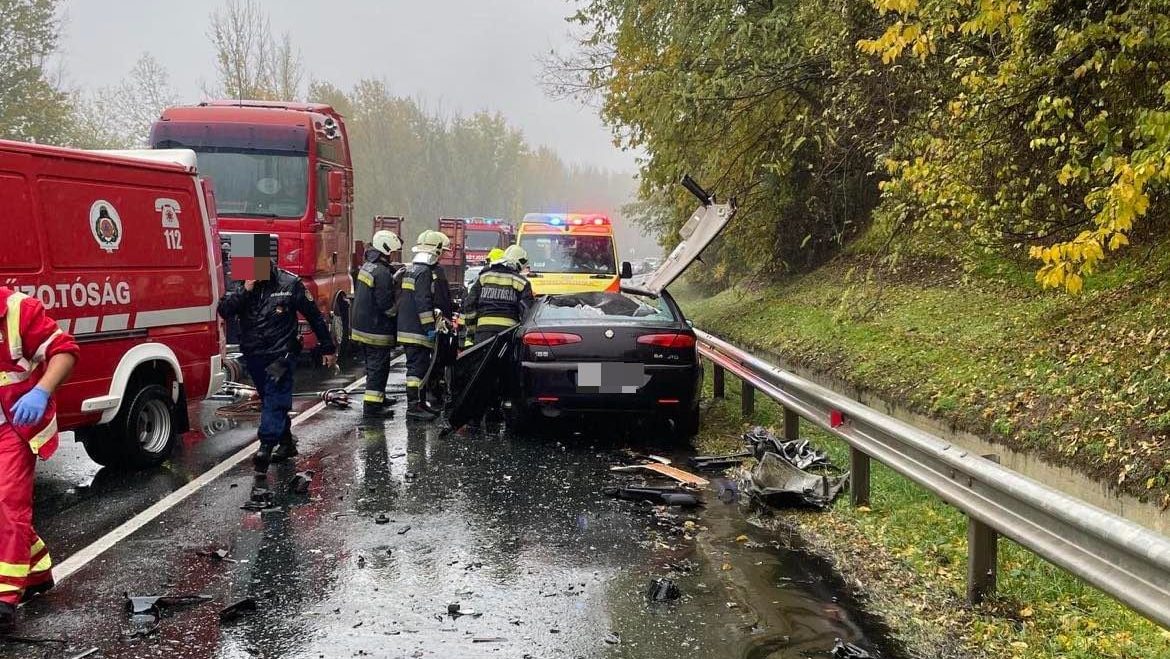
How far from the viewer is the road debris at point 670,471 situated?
6.60m

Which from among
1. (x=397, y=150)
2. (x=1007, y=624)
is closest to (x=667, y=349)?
(x=1007, y=624)

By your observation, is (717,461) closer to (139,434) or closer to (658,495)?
(658,495)

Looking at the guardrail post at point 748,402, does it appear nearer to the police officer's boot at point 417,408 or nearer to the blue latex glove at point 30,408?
the police officer's boot at point 417,408

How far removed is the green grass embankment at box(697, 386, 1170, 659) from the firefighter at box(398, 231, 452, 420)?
15.1ft

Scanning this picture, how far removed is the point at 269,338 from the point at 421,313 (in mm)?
2277

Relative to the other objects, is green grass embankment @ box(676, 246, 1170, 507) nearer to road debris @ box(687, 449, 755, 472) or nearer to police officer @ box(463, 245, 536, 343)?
road debris @ box(687, 449, 755, 472)

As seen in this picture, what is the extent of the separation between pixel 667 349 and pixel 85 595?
470 centimetres

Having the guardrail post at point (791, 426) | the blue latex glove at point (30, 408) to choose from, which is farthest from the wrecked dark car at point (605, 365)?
the blue latex glove at point (30, 408)

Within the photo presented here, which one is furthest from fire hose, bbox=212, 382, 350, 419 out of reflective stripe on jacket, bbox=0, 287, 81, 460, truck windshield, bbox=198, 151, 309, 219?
reflective stripe on jacket, bbox=0, 287, 81, 460

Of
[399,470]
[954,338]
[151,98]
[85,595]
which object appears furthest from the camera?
[151,98]

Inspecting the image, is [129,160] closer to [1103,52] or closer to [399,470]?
[399,470]

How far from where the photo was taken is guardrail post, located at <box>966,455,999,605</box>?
13.3 ft

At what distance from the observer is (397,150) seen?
220ft

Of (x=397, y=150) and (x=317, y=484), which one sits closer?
(x=317, y=484)
